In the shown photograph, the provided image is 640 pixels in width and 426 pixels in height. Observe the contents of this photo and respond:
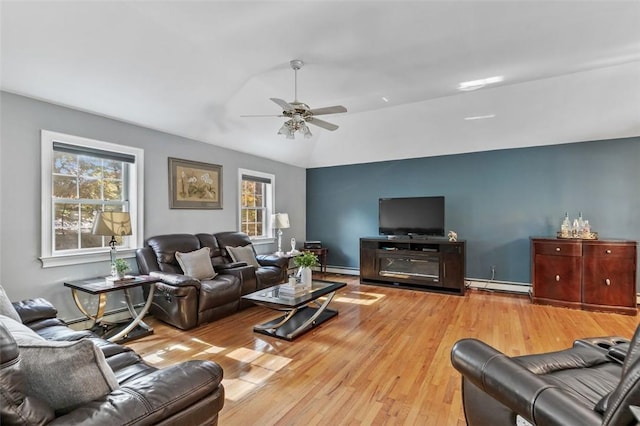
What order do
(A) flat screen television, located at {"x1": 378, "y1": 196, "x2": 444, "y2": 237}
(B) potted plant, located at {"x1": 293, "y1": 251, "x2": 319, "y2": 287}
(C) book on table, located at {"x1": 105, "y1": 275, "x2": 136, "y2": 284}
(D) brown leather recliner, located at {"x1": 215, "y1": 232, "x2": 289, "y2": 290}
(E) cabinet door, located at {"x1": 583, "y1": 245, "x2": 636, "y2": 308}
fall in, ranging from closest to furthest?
(C) book on table, located at {"x1": 105, "y1": 275, "x2": 136, "y2": 284}
(B) potted plant, located at {"x1": 293, "y1": 251, "x2": 319, "y2": 287}
(E) cabinet door, located at {"x1": 583, "y1": 245, "x2": 636, "y2": 308}
(D) brown leather recliner, located at {"x1": 215, "y1": 232, "x2": 289, "y2": 290}
(A) flat screen television, located at {"x1": 378, "y1": 196, "x2": 444, "y2": 237}

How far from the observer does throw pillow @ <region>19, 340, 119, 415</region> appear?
3.48 feet

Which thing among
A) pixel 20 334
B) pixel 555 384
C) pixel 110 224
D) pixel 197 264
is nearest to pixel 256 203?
pixel 197 264

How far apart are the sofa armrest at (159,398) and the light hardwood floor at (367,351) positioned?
0.84 m

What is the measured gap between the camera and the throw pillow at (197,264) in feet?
12.8

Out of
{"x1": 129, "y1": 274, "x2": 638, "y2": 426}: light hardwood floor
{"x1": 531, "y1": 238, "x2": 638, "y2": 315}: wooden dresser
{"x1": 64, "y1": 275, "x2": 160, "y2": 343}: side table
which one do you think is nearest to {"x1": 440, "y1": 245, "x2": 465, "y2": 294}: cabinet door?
{"x1": 129, "y1": 274, "x2": 638, "y2": 426}: light hardwood floor

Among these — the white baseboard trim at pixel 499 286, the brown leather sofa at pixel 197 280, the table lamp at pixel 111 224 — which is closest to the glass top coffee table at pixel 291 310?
the brown leather sofa at pixel 197 280

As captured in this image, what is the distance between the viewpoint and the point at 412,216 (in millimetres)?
5668

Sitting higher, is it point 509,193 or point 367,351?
point 509,193

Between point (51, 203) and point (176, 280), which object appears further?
point (176, 280)

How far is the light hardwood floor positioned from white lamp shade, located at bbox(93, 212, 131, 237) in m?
1.16

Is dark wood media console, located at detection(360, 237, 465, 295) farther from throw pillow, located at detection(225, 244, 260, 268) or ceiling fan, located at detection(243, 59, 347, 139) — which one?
ceiling fan, located at detection(243, 59, 347, 139)

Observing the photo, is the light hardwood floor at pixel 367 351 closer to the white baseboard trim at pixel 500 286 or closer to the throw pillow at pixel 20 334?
the white baseboard trim at pixel 500 286

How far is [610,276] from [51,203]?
22.6 feet

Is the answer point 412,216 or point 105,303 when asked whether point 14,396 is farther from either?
point 412,216
